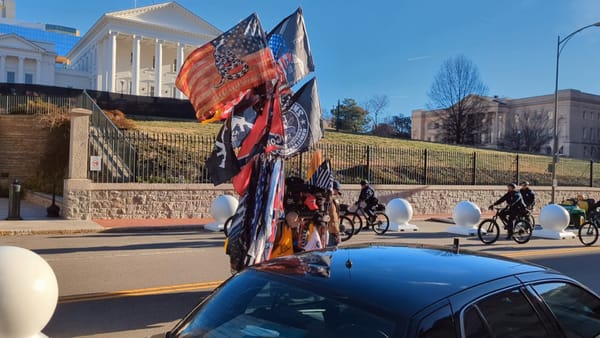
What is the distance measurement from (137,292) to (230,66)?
3430 mm

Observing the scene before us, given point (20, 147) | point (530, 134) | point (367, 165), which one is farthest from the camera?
point (530, 134)

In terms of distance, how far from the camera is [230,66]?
287 inches

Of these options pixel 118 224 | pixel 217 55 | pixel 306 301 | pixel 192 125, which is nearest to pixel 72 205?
pixel 118 224

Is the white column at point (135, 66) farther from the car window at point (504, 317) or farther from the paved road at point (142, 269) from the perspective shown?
the car window at point (504, 317)

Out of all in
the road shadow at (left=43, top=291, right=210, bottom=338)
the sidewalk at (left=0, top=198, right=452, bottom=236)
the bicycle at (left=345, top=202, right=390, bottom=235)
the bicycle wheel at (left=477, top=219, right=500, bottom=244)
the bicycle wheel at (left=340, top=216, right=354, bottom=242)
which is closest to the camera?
the road shadow at (left=43, top=291, right=210, bottom=338)

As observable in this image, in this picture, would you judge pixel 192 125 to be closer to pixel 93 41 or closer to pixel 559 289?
pixel 559 289

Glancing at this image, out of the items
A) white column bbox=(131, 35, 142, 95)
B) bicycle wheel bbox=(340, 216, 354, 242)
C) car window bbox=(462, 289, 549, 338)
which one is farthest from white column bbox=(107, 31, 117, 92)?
car window bbox=(462, 289, 549, 338)

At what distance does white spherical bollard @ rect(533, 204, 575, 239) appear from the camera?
631 inches

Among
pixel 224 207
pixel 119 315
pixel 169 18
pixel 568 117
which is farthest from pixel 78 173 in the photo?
pixel 568 117

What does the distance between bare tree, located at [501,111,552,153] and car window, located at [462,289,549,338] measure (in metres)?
75.9

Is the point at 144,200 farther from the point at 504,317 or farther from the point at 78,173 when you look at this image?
the point at 504,317

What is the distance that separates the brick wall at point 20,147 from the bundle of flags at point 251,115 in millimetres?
18508

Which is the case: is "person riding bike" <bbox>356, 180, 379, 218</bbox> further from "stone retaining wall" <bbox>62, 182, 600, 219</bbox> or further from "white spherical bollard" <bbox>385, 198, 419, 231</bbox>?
"stone retaining wall" <bbox>62, 182, 600, 219</bbox>

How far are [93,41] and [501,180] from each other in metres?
63.8
